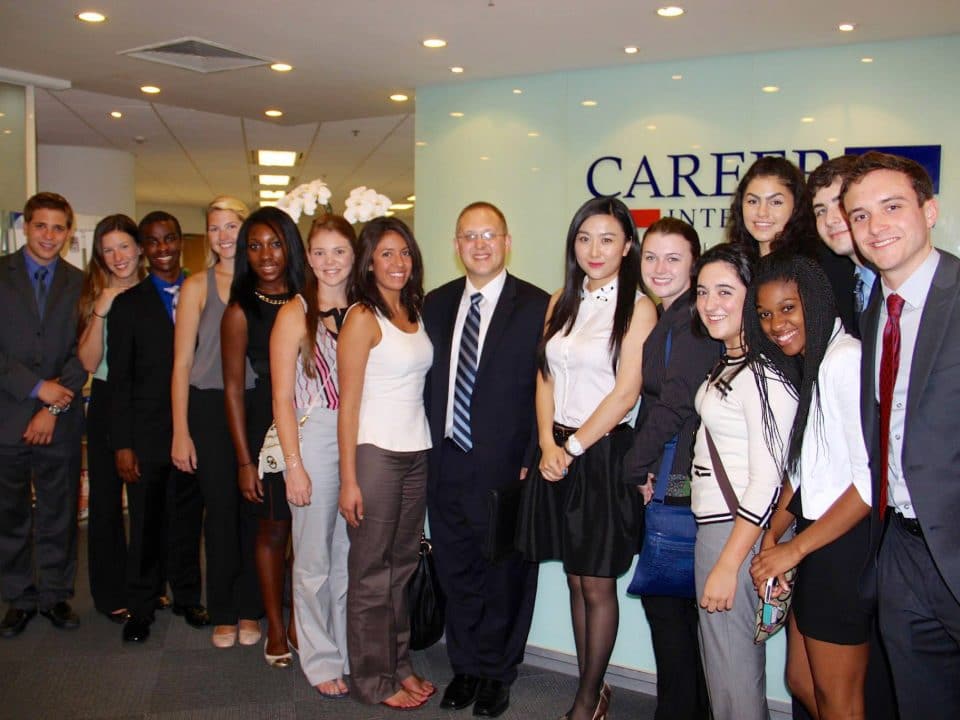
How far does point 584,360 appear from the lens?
3.01 m

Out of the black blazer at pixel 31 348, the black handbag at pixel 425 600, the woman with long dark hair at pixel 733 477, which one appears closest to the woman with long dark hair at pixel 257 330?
the black handbag at pixel 425 600

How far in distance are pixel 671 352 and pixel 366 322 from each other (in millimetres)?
1112

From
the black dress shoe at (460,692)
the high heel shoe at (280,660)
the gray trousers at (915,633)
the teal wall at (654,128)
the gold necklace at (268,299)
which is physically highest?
the teal wall at (654,128)

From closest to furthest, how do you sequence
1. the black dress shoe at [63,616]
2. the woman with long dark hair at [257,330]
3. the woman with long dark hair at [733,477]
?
1. the woman with long dark hair at [733,477]
2. the woman with long dark hair at [257,330]
3. the black dress shoe at [63,616]

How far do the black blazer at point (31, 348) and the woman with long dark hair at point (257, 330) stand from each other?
1037 millimetres

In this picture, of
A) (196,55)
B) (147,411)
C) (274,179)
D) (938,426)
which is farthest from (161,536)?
(274,179)

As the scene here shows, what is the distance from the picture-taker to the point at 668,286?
116 inches

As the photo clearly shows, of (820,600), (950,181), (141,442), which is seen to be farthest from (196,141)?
(820,600)

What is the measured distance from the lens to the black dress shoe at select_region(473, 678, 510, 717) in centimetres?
337

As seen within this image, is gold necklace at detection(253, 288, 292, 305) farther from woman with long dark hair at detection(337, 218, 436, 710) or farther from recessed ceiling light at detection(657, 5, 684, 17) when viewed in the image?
recessed ceiling light at detection(657, 5, 684, 17)

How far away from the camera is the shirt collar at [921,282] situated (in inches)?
82.2

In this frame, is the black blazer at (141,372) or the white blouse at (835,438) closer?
the white blouse at (835,438)

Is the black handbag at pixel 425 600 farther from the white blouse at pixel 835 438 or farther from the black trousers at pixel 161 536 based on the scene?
the white blouse at pixel 835 438

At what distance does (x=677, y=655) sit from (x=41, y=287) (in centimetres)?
326
